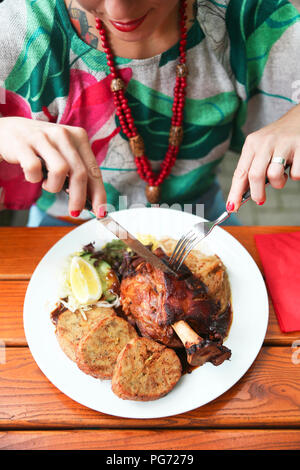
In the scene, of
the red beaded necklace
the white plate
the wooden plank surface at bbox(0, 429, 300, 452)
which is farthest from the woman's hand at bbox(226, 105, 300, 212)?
the wooden plank surface at bbox(0, 429, 300, 452)

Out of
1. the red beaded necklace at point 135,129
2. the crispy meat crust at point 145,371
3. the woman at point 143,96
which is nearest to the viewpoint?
the crispy meat crust at point 145,371

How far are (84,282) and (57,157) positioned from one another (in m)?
0.54

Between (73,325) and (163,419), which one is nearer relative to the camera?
(163,419)

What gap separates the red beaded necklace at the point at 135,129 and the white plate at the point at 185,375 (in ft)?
0.72

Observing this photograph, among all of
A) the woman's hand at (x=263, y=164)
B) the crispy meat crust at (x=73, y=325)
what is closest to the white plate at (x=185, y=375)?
the crispy meat crust at (x=73, y=325)

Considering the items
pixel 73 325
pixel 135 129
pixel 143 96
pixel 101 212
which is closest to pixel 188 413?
pixel 73 325

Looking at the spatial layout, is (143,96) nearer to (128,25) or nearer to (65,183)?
(128,25)

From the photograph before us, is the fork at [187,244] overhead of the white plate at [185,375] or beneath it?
overhead

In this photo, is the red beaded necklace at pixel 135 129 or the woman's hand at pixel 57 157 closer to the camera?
the woman's hand at pixel 57 157

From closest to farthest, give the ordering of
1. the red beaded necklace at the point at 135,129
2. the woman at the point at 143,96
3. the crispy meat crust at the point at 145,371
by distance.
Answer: the crispy meat crust at the point at 145,371, the woman at the point at 143,96, the red beaded necklace at the point at 135,129

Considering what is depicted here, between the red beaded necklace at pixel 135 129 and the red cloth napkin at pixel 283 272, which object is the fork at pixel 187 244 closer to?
the red cloth napkin at pixel 283 272

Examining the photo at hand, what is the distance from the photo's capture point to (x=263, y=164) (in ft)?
4.54

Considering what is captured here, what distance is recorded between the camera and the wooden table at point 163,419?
4.19ft
